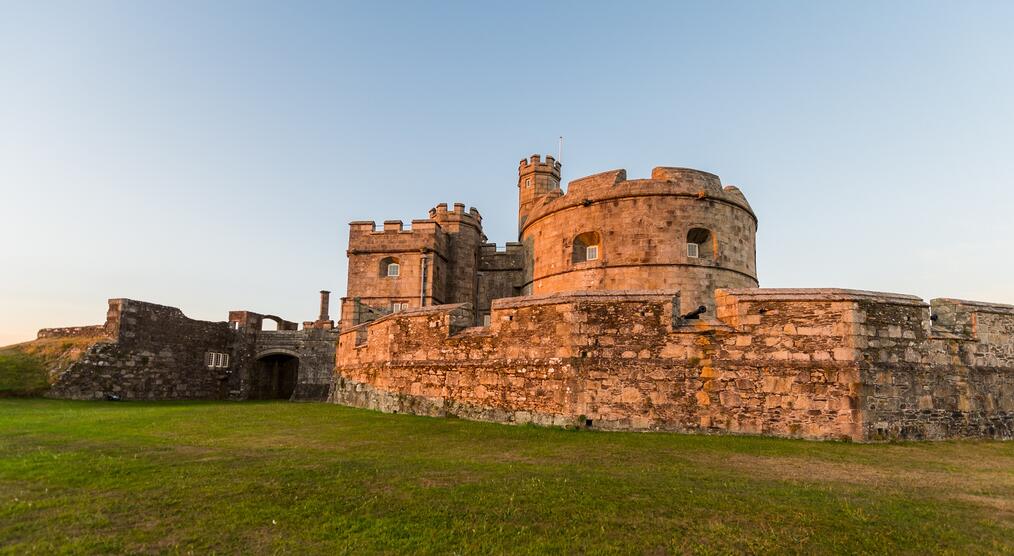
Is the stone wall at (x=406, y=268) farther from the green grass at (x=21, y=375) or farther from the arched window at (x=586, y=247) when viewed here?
the green grass at (x=21, y=375)

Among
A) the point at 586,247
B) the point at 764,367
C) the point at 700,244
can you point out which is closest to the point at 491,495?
the point at 764,367

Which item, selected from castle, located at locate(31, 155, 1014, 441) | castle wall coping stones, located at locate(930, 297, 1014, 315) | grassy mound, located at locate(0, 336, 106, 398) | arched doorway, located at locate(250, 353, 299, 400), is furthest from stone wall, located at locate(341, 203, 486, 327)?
castle wall coping stones, located at locate(930, 297, 1014, 315)

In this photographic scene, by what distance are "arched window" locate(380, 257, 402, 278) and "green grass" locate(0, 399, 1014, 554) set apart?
2061 cm

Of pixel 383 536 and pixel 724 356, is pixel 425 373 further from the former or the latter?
pixel 383 536

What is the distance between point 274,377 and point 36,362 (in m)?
10.3

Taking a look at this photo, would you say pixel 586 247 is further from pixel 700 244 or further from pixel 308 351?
pixel 308 351

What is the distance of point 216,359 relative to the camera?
25.1 meters

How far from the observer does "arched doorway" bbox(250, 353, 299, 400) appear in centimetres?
2657

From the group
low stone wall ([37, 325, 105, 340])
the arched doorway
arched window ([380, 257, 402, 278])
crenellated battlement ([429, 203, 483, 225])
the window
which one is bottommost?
the arched doorway

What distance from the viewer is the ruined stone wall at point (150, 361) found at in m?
20.0

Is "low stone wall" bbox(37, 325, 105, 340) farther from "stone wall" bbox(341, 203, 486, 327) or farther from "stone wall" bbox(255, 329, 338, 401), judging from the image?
"stone wall" bbox(341, 203, 486, 327)

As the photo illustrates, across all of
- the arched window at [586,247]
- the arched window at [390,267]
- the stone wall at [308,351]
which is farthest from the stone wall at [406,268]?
the arched window at [586,247]

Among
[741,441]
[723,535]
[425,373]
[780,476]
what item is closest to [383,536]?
[723,535]

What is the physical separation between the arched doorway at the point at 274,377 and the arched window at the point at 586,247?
49.7 ft
